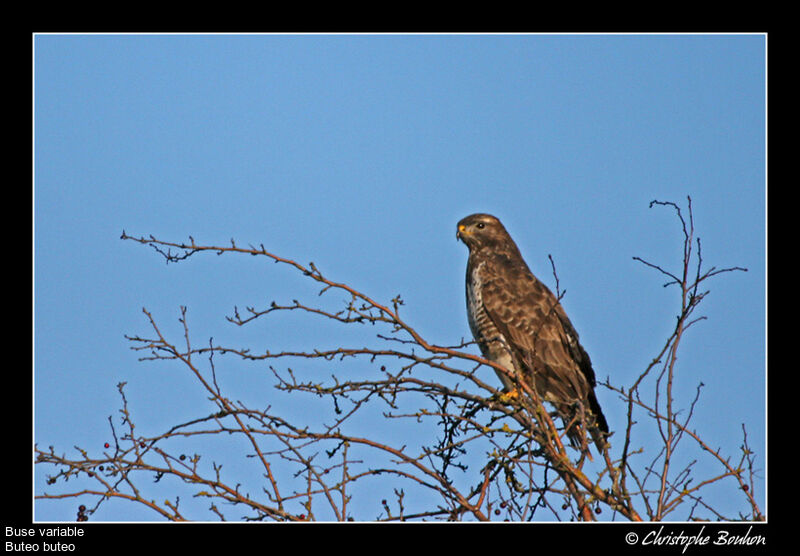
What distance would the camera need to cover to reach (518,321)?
7.09m

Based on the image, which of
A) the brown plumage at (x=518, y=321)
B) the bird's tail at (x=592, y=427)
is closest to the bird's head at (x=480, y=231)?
the brown plumage at (x=518, y=321)

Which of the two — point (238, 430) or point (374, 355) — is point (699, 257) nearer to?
point (374, 355)

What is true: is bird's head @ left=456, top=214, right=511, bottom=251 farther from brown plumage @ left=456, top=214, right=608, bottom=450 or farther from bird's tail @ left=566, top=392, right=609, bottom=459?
bird's tail @ left=566, top=392, right=609, bottom=459

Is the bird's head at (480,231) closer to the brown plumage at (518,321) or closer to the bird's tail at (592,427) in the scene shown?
the brown plumage at (518,321)

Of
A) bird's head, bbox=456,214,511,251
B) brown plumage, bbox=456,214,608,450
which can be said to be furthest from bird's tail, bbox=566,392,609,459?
bird's head, bbox=456,214,511,251

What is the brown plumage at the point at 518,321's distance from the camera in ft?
22.2

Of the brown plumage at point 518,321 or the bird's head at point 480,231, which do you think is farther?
the bird's head at point 480,231

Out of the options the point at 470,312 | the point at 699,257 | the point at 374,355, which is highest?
the point at 470,312

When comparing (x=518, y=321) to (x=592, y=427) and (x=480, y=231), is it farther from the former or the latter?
(x=592, y=427)

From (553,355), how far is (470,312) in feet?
3.25

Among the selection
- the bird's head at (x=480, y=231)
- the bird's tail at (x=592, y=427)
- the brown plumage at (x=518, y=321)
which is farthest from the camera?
the bird's head at (x=480, y=231)

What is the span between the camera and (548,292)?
24.6 feet
